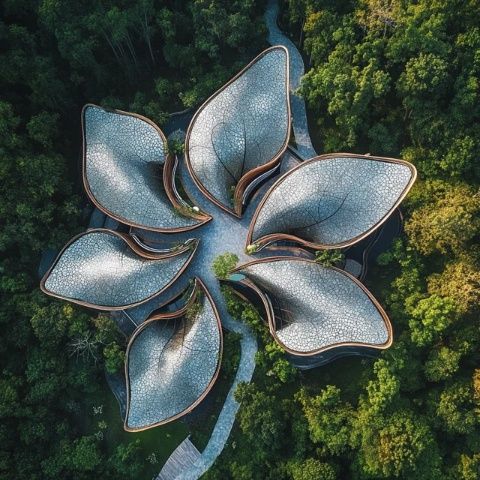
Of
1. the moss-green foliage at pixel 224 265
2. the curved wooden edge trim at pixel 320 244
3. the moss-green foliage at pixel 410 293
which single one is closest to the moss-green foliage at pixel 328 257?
the curved wooden edge trim at pixel 320 244

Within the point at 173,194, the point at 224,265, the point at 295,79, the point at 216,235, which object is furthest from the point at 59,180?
the point at 295,79

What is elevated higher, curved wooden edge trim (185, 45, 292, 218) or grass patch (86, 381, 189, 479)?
curved wooden edge trim (185, 45, 292, 218)

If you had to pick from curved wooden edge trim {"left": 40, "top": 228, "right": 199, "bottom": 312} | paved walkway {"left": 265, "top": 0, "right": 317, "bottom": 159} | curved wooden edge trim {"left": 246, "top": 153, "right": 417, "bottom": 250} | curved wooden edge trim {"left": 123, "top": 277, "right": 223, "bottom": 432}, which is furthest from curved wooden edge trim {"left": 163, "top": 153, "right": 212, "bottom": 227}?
paved walkway {"left": 265, "top": 0, "right": 317, "bottom": 159}

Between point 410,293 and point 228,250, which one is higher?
point 228,250

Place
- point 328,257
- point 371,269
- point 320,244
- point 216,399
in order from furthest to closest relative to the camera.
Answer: point 371,269 < point 216,399 < point 320,244 < point 328,257

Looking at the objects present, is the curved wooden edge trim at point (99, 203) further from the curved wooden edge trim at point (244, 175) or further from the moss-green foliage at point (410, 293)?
the moss-green foliage at point (410, 293)

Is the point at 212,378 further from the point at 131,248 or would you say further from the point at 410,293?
the point at 410,293

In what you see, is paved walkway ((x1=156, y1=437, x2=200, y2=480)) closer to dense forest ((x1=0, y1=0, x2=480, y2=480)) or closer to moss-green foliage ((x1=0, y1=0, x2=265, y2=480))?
moss-green foliage ((x1=0, y1=0, x2=265, y2=480))
